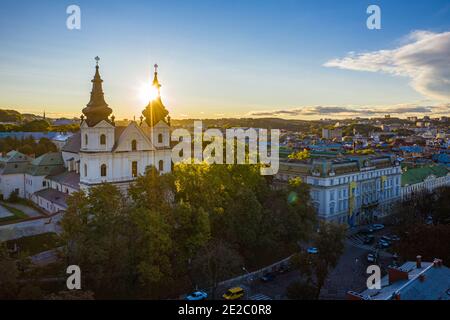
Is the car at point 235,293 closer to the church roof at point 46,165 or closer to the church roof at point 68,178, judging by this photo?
the church roof at point 68,178

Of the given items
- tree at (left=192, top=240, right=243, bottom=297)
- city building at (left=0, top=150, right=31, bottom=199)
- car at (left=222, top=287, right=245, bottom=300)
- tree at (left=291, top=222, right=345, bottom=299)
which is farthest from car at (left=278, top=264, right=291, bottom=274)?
city building at (left=0, top=150, right=31, bottom=199)

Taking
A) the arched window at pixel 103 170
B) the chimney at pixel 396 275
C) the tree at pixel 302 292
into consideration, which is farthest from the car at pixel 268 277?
the arched window at pixel 103 170

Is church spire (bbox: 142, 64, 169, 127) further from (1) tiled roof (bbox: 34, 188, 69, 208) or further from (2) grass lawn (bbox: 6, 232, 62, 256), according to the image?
(2) grass lawn (bbox: 6, 232, 62, 256)

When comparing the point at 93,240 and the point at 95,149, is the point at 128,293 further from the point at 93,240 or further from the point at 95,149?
the point at 95,149

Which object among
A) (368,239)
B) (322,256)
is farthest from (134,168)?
(368,239)

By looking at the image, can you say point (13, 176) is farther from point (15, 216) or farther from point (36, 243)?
point (36, 243)
